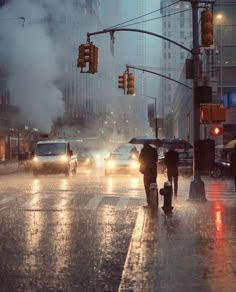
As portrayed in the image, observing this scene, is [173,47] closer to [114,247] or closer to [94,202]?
[94,202]

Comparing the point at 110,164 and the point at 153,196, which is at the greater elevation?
the point at 153,196

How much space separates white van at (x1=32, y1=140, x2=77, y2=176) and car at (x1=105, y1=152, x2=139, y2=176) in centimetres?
198

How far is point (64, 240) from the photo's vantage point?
932 centimetres

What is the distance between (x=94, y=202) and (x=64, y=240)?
20.8 feet

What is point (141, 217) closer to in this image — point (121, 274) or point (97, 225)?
point (97, 225)

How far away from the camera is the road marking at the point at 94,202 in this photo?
14.6 meters

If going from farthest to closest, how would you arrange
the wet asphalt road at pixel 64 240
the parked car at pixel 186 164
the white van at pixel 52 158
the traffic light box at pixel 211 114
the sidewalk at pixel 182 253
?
the parked car at pixel 186 164
the white van at pixel 52 158
the traffic light box at pixel 211 114
the wet asphalt road at pixel 64 240
the sidewalk at pixel 182 253

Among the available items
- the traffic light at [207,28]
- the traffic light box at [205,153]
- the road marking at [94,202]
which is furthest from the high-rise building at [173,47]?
the traffic light box at [205,153]

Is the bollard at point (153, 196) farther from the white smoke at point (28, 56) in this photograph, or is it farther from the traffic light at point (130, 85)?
the white smoke at point (28, 56)

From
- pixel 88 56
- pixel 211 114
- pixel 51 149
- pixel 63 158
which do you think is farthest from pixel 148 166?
pixel 51 149

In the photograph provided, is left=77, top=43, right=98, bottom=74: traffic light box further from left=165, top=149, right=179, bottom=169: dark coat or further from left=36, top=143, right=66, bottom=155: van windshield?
left=36, top=143, right=66, bottom=155: van windshield

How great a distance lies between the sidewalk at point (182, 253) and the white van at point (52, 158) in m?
16.2

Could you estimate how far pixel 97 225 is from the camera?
11109 millimetres

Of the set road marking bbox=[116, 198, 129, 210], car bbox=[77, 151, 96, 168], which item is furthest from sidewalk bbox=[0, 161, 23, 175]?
road marking bbox=[116, 198, 129, 210]
